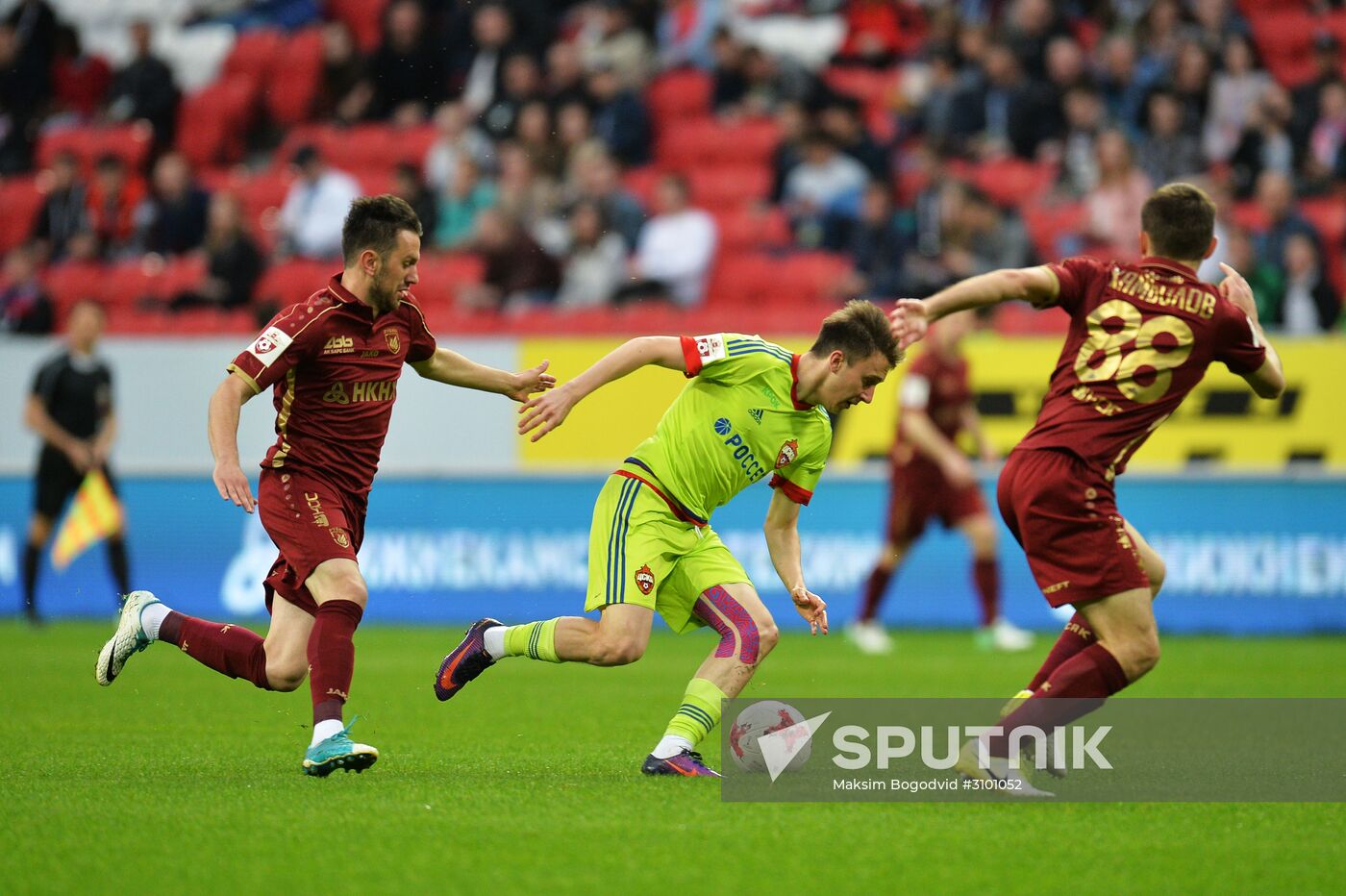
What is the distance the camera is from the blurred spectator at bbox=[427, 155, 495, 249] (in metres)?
17.0

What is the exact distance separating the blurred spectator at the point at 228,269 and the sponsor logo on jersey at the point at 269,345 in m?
10.8

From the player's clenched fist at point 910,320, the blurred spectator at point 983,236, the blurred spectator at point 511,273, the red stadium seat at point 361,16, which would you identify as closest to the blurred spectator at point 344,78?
the red stadium seat at point 361,16

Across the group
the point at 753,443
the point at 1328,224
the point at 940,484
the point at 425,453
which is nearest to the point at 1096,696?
the point at 753,443

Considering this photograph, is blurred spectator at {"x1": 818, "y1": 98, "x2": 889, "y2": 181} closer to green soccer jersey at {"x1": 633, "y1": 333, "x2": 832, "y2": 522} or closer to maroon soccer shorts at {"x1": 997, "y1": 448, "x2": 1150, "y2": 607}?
green soccer jersey at {"x1": 633, "y1": 333, "x2": 832, "y2": 522}

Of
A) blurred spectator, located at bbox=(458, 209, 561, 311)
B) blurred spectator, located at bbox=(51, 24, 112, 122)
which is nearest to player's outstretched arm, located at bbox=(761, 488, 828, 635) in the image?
blurred spectator, located at bbox=(458, 209, 561, 311)

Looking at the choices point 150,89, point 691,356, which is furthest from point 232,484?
point 150,89

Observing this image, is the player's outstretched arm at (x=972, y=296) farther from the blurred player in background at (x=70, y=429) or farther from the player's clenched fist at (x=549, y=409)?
the blurred player in background at (x=70, y=429)

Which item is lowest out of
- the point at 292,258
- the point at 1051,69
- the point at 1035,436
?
the point at 1035,436

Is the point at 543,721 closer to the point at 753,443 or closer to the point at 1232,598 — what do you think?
the point at 753,443

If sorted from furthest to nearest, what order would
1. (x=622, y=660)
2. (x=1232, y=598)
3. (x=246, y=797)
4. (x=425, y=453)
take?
(x=425, y=453)
(x=1232, y=598)
(x=622, y=660)
(x=246, y=797)

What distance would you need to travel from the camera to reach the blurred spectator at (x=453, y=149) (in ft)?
57.0

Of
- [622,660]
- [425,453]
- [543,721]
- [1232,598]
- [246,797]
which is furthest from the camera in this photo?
[425,453]

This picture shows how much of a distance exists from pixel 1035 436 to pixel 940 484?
23.2ft

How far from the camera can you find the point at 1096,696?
19.1 ft
